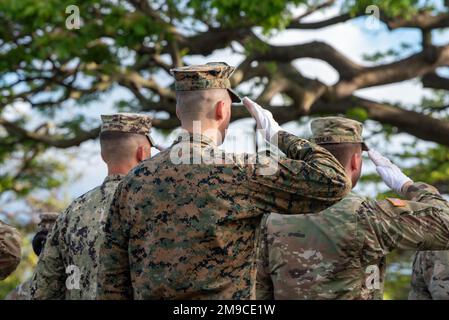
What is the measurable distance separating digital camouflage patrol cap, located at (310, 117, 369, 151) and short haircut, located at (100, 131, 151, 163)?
3.30ft

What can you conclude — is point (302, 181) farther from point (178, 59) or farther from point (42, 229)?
point (178, 59)

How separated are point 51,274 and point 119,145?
31.7 inches

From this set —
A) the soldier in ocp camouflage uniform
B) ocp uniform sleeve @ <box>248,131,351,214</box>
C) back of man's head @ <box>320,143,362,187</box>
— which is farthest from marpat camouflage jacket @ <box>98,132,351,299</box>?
back of man's head @ <box>320,143,362,187</box>

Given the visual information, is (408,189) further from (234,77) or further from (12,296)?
(234,77)

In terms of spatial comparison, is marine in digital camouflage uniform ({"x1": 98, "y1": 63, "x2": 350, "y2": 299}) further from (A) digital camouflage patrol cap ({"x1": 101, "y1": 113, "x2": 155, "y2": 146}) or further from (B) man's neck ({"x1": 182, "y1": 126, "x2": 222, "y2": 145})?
(A) digital camouflage patrol cap ({"x1": 101, "y1": 113, "x2": 155, "y2": 146})

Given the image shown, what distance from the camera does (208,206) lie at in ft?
13.5

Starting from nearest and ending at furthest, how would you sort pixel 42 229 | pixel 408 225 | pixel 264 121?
pixel 264 121 → pixel 408 225 → pixel 42 229

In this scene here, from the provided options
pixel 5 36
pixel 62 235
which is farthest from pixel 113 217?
pixel 5 36

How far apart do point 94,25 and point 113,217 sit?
10010 mm

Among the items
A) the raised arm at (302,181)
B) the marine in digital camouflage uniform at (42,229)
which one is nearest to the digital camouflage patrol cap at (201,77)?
the raised arm at (302,181)

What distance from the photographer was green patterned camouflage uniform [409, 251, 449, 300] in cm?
668

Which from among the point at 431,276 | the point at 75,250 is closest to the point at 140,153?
the point at 75,250

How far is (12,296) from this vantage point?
30.5 ft

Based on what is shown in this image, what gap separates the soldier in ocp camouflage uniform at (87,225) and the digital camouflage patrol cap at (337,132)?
38.2 inches
